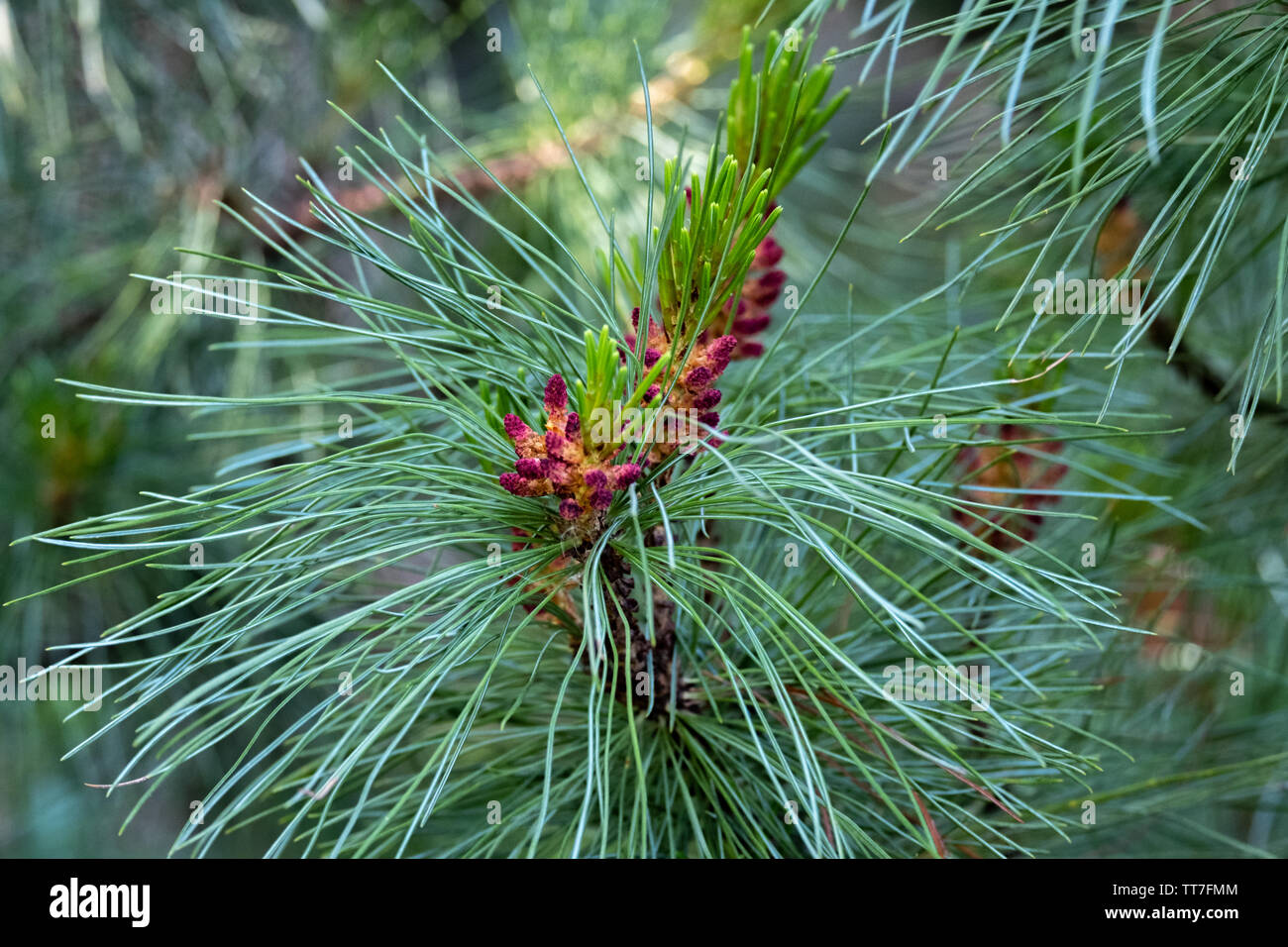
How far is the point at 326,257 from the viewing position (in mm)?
1057

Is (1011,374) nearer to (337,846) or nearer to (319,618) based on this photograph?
(337,846)

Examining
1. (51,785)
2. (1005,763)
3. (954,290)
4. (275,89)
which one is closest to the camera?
(1005,763)

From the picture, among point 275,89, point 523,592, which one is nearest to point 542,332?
point 523,592

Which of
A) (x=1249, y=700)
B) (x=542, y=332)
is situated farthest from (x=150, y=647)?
(x=1249, y=700)

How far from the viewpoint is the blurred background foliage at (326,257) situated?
621 mm

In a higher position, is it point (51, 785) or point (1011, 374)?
point (1011, 374)

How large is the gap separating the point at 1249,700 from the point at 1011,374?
1.43ft

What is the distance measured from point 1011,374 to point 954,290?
9.6 inches

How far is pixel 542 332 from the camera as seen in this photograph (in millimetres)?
356

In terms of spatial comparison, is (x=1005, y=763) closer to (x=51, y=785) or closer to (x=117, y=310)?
(x=117, y=310)

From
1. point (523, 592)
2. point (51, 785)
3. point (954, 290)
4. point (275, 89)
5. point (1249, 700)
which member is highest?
point (275, 89)

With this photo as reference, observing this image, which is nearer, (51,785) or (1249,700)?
(1249,700)

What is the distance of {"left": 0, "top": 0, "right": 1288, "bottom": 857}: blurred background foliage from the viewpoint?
62cm

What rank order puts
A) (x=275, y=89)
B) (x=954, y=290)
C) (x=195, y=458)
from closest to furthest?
(x=954, y=290) < (x=195, y=458) < (x=275, y=89)
